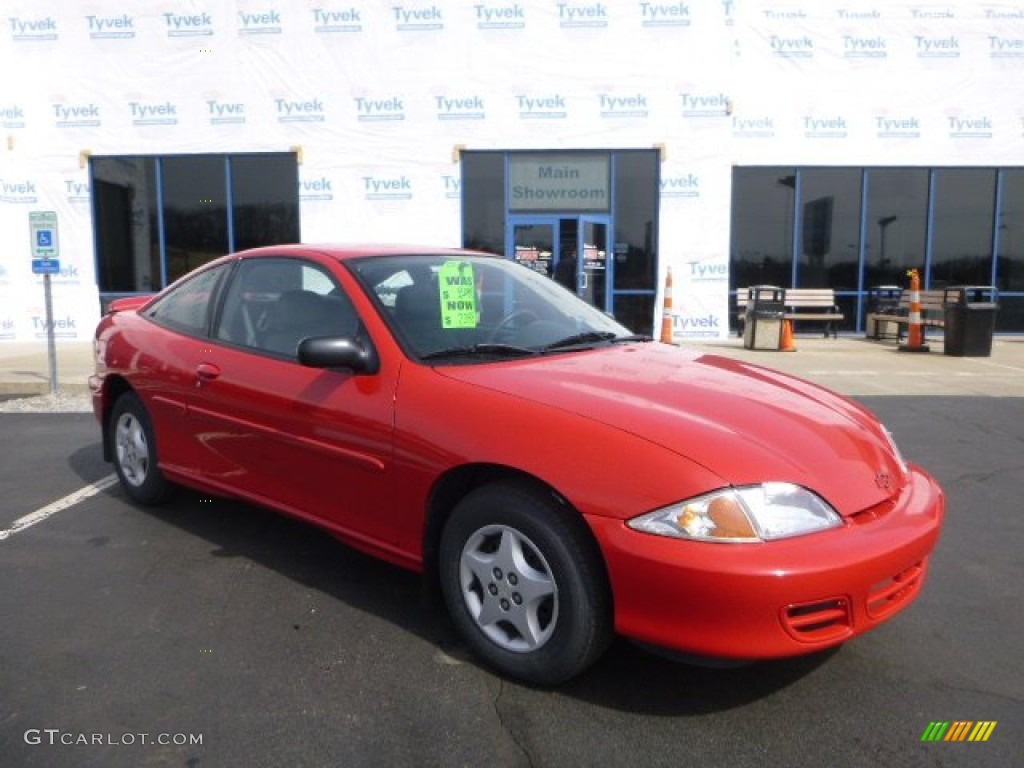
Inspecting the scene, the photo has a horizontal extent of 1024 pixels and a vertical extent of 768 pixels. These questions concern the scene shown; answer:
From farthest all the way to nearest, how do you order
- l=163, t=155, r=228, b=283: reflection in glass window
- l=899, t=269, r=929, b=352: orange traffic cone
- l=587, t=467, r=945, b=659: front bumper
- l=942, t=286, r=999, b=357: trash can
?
l=163, t=155, r=228, b=283: reflection in glass window → l=899, t=269, r=929, b=352: orange traffic cone → l=942, t=286, r=999, b=357: trash can → l=587, t=467, r=945, b=659: front bumper

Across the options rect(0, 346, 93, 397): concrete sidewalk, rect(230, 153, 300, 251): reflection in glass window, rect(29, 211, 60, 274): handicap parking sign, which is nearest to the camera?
rect(29, 211, 60, 274): handicap parking sign

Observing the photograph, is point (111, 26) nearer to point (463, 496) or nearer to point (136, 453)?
point (136, 453)

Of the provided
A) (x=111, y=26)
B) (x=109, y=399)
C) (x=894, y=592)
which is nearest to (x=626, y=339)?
(x=894, y=592)

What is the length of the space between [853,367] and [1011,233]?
785 cm

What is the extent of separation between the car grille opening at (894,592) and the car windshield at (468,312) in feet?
5.01

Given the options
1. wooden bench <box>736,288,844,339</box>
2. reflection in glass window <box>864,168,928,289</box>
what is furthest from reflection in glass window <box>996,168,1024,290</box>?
wooden bench <box>736,288,844,339</box>

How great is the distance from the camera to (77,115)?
602 inches

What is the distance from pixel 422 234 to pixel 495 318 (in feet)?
39.3

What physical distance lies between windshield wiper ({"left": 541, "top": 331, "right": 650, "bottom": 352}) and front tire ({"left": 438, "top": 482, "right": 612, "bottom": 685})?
0.92 meters

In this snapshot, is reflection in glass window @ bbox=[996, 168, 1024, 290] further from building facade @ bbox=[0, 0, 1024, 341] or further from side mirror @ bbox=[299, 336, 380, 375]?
side mirror @ bbox=[299, 336, 380, 375]

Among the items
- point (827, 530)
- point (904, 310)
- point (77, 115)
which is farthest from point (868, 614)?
point (77, 115)

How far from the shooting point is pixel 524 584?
106 inches

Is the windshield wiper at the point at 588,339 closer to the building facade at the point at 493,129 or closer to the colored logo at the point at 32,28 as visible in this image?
the building facade at the point at 493,129

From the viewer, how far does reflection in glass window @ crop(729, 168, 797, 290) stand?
16.1 metres
